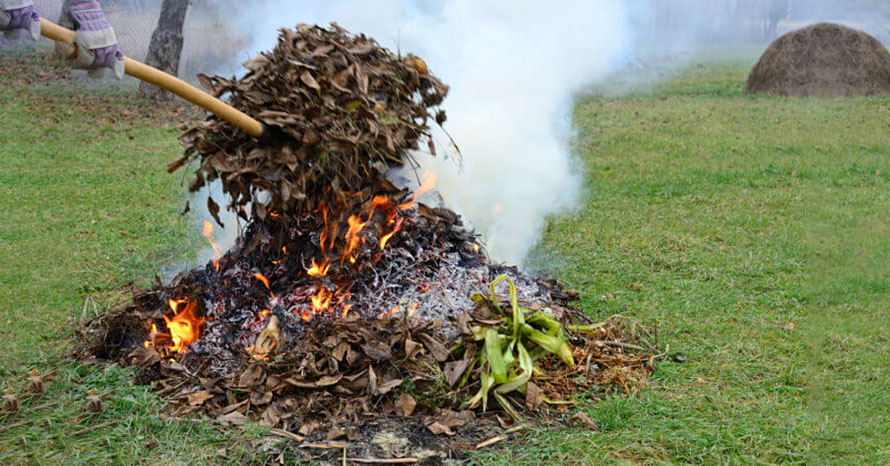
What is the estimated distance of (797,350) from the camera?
14.8 feet

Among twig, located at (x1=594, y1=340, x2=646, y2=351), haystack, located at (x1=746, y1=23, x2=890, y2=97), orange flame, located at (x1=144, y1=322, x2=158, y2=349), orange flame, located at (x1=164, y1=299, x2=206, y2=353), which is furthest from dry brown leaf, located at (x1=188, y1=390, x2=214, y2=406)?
haystack, located at (x1=746, y1=23, x2=890, y2=97)

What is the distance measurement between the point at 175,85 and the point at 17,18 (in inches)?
25.4

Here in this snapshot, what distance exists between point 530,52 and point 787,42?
8.89 meters

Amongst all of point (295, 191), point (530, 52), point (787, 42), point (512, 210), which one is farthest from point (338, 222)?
point (787, 42)

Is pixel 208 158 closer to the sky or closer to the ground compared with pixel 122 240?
closer to the sky

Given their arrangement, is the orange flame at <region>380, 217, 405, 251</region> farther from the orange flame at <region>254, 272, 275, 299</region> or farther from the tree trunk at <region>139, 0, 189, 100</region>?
the tree trunk at <region>139, 0, 189, 100</region>

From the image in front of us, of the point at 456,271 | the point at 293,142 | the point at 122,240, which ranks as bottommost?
the point at 122,240

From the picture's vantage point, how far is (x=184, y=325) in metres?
4.32

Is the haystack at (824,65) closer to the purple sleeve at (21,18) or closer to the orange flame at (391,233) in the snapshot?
the orange flame at (391,233)

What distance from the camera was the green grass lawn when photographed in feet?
11.5

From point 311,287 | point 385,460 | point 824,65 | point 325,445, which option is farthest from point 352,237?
point 824,65

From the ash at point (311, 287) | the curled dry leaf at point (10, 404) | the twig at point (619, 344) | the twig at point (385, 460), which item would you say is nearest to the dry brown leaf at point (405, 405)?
the twig at point (385, 460)

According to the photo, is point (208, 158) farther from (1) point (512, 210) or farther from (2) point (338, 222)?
(1) point (512, 210)

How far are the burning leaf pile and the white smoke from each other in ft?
3.72
